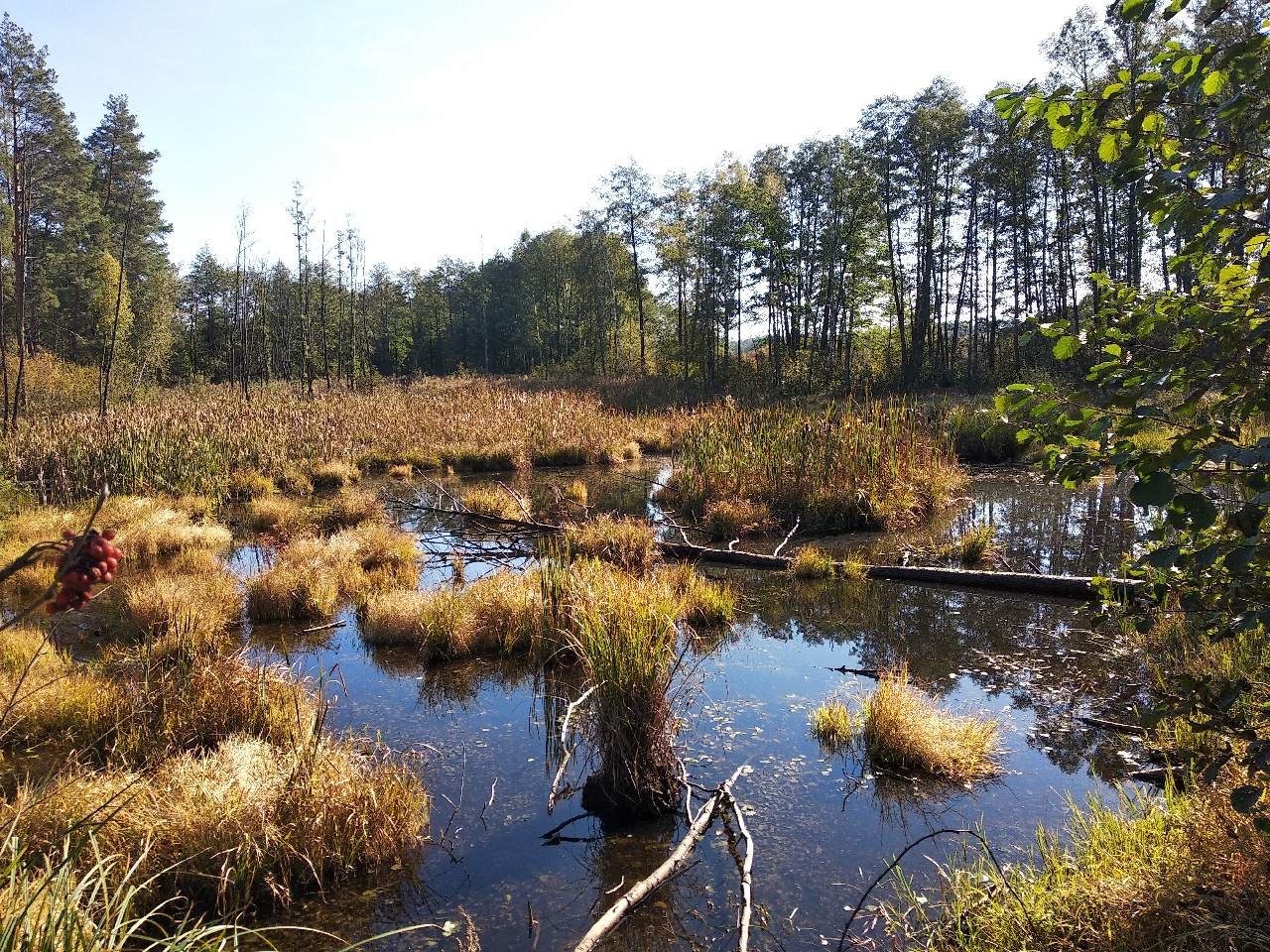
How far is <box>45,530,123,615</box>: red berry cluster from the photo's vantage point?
3.23 feet

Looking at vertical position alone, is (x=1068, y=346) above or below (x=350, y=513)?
above

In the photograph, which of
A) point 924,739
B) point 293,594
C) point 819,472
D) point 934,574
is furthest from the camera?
point 819,472

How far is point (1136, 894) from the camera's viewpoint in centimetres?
251

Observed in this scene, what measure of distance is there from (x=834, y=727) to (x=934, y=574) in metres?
3.64

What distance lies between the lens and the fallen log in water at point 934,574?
23.9ft

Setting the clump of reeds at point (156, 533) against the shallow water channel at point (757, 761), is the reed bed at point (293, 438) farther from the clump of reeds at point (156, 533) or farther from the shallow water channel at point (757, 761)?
the shallow water channel at point (757, 761)

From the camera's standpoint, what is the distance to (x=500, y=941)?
320 cm

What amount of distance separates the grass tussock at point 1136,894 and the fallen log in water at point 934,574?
294 cm

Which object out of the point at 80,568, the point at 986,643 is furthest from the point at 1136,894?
the point at 986,643

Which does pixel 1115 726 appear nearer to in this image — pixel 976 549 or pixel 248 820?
pixel 976 549

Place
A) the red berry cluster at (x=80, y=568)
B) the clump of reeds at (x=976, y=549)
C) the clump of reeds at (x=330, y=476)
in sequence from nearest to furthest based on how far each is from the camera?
the red berry cluster at (x=80, y=568) < the clump of reeds at (x=976, y=549) < the clump of reeds at (x=330, y=476)

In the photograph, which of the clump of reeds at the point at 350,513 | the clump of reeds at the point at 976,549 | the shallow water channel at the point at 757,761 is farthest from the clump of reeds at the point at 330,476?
the clump of reeds at the point at 976,549

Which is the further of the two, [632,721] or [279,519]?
[279,519]

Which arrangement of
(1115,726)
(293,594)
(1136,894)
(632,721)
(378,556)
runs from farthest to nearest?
(378,556)
(293,594)
(1115,726)
(632,721)
(1136,894)
